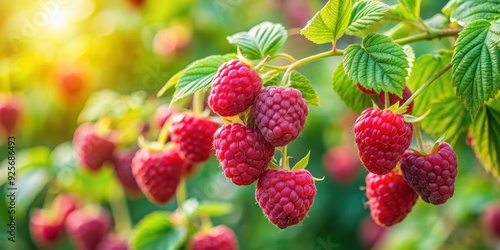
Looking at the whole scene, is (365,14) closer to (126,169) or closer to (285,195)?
(285,195)

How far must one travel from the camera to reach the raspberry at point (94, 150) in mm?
2160

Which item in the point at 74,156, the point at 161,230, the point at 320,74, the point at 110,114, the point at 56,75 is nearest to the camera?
the point at 161,230

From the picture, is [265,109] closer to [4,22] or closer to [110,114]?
[110,114]

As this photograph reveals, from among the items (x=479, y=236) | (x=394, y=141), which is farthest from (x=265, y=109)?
(x=479, y=236)

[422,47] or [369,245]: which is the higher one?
[422,47]

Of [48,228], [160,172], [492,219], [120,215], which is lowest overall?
[492,219]

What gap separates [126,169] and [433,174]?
3.85 ft

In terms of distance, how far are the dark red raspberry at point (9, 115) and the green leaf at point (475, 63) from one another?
91.7 inches

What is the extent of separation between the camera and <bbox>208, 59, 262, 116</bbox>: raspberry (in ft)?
3.81

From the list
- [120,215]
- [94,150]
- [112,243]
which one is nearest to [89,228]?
[112,243]

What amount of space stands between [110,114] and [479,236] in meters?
1.70

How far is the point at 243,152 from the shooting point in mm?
1162

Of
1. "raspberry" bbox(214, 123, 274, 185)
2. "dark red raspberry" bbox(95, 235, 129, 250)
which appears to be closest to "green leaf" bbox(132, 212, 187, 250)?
"dark red raspberry" bbox(95, 235, 129, 250)

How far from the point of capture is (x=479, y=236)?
2939 millimetres
